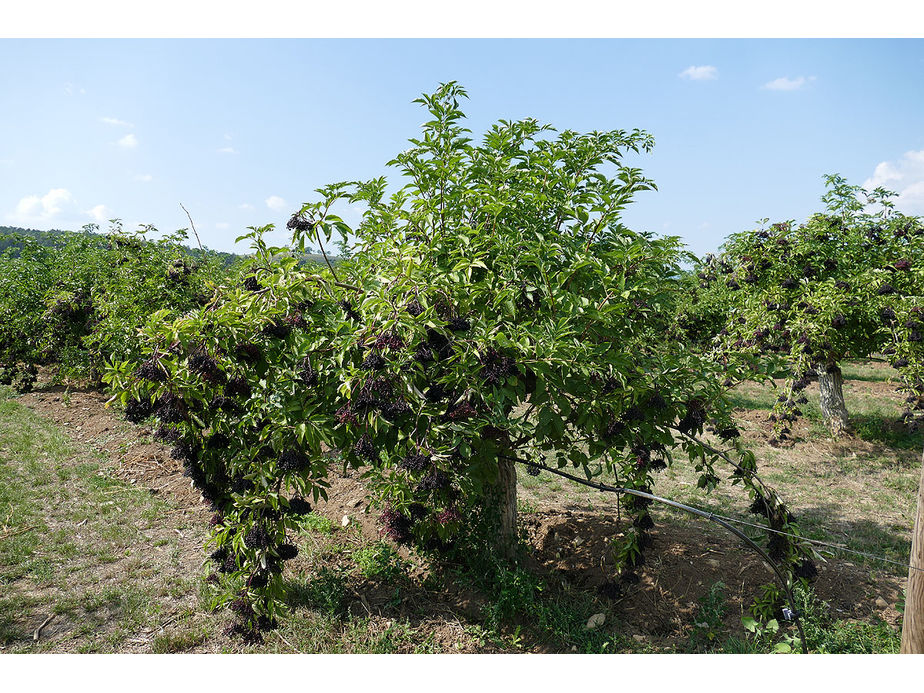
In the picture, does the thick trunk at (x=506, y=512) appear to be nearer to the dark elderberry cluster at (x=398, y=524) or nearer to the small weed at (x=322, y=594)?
the dark elderberry cluster at (x=398, y=524)

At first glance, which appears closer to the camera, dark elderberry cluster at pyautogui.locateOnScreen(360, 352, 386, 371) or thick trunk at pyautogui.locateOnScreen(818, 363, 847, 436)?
dark elderberry cluster at pyautogui.locateOnScreen(360, 352, 386, 371)

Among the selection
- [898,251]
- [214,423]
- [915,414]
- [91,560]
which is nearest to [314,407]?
[214,423]

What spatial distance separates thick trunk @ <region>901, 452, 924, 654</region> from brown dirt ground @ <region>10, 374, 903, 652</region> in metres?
1.14

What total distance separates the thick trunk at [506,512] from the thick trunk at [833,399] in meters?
6.25

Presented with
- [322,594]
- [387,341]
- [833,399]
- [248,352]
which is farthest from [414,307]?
[833,399]

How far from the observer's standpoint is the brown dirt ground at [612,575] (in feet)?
11.6

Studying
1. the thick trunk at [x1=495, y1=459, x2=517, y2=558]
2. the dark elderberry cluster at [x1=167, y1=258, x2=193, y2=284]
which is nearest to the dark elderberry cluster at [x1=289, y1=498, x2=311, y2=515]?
the thick trunk at [x1=495, y1=459, x2=517, y2=558]

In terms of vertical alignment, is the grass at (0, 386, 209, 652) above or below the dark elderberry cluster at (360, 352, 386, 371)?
below

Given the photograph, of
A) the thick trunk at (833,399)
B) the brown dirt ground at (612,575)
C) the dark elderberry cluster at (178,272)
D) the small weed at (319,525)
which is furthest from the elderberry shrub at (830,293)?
the dark elderberry cluster at (178,272)

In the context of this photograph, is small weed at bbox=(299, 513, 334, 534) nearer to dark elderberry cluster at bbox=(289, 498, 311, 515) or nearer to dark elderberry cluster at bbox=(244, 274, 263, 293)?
dark elderberry cluster at bbox=(289, 498, 311, 515)

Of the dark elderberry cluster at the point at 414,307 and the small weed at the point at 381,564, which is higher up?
the dark elderberry cluster at the point at 414,307

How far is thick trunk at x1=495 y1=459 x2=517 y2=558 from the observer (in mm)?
3887

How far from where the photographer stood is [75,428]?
7.72m

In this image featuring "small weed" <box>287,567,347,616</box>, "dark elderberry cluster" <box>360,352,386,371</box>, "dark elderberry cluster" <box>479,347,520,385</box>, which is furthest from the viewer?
"small weed" <box>287,567,347,616</box>
